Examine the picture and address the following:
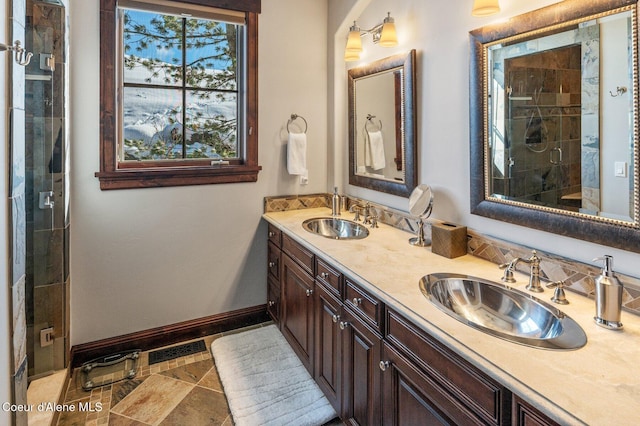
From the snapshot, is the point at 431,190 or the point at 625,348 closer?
the point at 625,348

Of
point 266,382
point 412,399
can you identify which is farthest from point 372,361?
point 266,382

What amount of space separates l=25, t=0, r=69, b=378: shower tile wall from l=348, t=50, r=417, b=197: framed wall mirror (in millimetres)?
1664

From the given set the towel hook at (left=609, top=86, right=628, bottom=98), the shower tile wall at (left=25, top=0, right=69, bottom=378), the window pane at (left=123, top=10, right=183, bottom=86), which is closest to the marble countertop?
the towel hook at (left=609, top=86, right=628, bottom=98)

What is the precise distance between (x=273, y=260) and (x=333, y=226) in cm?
46

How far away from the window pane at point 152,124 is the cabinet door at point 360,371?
5.17 ft

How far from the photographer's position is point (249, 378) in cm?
223

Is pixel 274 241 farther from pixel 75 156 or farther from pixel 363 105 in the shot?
pixel 75 156

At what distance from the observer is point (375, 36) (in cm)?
237

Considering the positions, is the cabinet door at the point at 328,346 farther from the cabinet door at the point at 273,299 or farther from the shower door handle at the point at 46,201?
the shower door handle at the point at 46,201

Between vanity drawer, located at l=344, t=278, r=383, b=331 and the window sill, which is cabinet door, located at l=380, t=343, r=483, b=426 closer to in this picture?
vanity drawer, located at l=344, t=278, r=383, b=331

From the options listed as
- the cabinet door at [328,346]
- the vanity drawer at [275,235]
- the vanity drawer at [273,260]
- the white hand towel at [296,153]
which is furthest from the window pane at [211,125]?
the cabinet door at [328,346]

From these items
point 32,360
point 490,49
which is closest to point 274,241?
point 32,360

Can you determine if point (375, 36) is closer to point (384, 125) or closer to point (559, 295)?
point (384, 125)

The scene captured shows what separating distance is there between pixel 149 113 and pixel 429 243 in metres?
1.81
